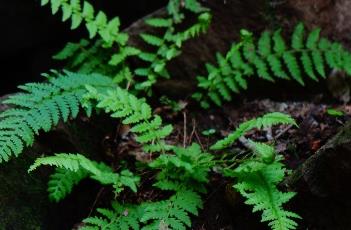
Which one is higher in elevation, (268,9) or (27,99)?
(268,9)

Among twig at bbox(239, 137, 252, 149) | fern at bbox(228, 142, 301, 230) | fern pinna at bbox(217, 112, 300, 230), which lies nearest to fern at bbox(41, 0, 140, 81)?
twig at bbox(239, 137, 252, 149)

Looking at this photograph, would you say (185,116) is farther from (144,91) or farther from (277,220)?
(277,220)

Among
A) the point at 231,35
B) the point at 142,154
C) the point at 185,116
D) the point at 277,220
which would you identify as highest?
the point at 231,35

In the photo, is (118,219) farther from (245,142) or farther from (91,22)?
(91,22)

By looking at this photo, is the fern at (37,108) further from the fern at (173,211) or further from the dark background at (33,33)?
the dark background at (33,33)

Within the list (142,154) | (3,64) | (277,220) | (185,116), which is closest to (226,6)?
(185,116)

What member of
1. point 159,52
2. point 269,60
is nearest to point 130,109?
point 159,52

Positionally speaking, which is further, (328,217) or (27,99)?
(27,99)
